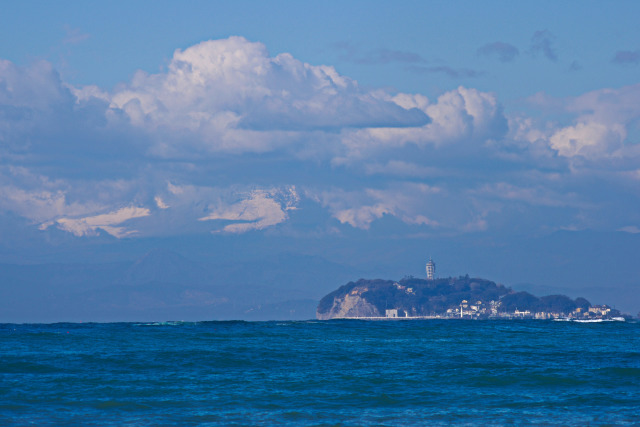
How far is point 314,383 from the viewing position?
225 feet

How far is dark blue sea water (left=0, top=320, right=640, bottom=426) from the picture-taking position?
53.3 m

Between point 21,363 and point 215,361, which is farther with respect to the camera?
point 215,361

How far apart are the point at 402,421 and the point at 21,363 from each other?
43.2 meters

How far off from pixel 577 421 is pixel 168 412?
26637 millimetres

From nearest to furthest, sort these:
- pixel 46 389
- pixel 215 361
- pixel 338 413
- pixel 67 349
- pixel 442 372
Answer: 1. pixel 338 413
2. pixel 46 389
3. pixel 442 372
4. pixel 215 361
5. pixel 67 349

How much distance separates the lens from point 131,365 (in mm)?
79500

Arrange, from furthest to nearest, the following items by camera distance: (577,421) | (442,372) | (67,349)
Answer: (67,349)
(442,372)
(577,421)

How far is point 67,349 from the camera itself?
314 feet

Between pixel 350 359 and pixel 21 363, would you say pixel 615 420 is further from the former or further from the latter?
pixel 21 363

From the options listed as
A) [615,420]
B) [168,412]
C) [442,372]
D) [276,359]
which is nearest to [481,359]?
[442,372]

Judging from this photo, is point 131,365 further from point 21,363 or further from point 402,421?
point 402,421

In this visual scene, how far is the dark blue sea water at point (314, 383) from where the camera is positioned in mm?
53281

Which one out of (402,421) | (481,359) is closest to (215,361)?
(481,359)

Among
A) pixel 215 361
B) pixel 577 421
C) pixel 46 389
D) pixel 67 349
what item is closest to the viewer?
pixel 577 421
